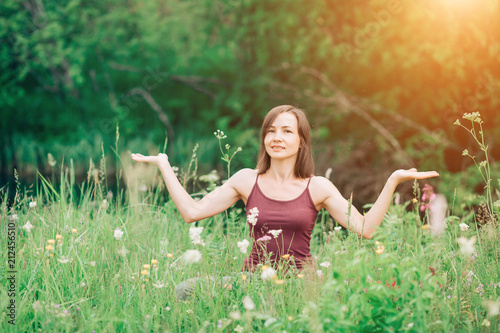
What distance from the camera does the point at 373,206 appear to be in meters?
2.63

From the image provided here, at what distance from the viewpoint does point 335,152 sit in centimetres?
778

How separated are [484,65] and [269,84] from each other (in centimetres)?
306

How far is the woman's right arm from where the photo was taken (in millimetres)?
2828

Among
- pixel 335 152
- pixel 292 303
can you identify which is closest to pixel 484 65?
pixel 335 152

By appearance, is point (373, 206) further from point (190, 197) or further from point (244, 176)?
point (190, 197)

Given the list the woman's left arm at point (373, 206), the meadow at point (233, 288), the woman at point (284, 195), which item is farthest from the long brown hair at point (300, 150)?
the meadow at point (233, 288)

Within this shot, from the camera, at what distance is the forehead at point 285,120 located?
2.86m

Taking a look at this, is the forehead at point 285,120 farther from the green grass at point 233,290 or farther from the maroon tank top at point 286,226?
the green grass at point 233,290

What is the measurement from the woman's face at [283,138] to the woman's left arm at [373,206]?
0.87ft

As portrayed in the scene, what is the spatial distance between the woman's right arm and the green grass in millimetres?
239

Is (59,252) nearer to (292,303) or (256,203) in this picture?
(256,203)

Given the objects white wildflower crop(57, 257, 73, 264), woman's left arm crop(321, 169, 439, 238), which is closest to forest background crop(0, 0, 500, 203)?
woman's left arm crop(321, 169, 439, 238)

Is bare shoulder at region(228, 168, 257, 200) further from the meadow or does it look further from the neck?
the meadow

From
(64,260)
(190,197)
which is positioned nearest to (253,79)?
(190,197)
